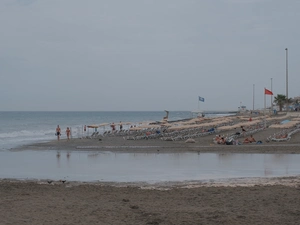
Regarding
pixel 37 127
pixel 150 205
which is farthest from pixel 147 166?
pixel 37 127

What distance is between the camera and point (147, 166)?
1616cm

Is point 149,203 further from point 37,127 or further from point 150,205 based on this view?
point 37,127

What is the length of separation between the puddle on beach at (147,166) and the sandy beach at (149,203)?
1691 mm

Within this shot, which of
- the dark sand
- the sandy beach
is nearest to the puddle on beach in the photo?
the sandy beach

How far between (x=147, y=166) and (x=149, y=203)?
7739 mm

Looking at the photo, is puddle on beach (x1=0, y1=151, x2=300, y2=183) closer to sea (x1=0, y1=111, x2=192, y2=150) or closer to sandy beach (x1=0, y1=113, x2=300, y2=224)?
sandy beach (x1=0, y1=113, x2=300, y2=224)

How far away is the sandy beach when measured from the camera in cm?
702

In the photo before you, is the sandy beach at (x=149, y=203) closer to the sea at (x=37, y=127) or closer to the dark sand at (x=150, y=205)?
the dark sand at (x=150, y=205)

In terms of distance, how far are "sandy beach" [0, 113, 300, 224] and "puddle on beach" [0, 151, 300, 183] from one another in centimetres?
169

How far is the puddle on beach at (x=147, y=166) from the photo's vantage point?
13.4 meters

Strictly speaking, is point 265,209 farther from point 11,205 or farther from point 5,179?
point 5,179

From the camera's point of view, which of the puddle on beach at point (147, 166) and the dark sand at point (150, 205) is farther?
the puddle on beach at point (147, 166)

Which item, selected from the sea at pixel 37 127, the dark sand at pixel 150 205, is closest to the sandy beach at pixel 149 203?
the dark sand at pixel 150 205

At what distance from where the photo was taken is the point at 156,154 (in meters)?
20.8
